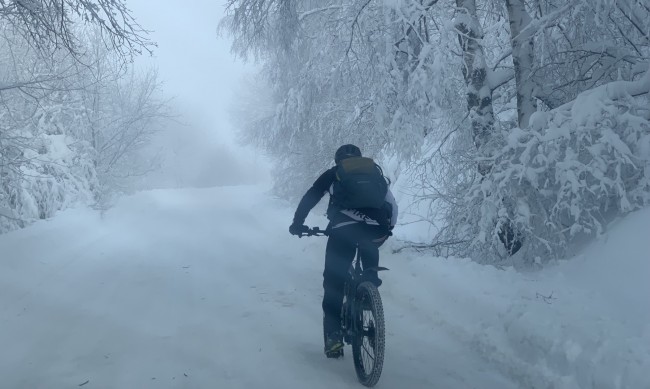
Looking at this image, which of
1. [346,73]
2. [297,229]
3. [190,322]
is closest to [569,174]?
[297,229]

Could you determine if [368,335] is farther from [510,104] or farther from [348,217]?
[510,104]

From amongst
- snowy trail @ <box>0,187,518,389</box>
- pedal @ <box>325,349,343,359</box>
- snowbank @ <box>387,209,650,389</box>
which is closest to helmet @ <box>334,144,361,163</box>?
pedal @ <box>325,349,343,359</box>

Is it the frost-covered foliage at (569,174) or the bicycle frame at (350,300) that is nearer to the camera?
the bicycle frame at (350,300)

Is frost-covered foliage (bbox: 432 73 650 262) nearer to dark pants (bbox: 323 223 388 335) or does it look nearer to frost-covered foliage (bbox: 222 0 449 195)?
frost-covered foliage (bbox: 222 0 449 195)

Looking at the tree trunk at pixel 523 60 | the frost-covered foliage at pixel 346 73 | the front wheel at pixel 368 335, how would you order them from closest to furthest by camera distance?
the front wheel at pixel 368 335, the tree trunk at pixel 523 60, the frost-covered foliage at pixel 346 73

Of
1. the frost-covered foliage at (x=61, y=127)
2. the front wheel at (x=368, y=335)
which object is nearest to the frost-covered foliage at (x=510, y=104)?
the front wheel at (x=368, y=335)

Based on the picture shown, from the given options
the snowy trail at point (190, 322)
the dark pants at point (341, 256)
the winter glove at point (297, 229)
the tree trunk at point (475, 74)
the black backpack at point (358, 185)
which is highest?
the tree trunk at point (475, 74)

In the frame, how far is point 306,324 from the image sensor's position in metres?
5.86

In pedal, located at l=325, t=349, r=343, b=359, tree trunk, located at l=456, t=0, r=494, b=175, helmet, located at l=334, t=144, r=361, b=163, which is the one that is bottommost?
pedal, located at l=325, t=349, r=343, b=359

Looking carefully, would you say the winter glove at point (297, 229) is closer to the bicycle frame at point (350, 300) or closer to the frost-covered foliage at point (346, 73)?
the bicycle frame at point (350, 300)

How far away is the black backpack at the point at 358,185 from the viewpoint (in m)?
4.20

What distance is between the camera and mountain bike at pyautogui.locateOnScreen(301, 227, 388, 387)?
12.9ft

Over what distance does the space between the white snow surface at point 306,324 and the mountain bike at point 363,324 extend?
225 mm

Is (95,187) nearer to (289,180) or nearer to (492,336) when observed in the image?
(289,180)
